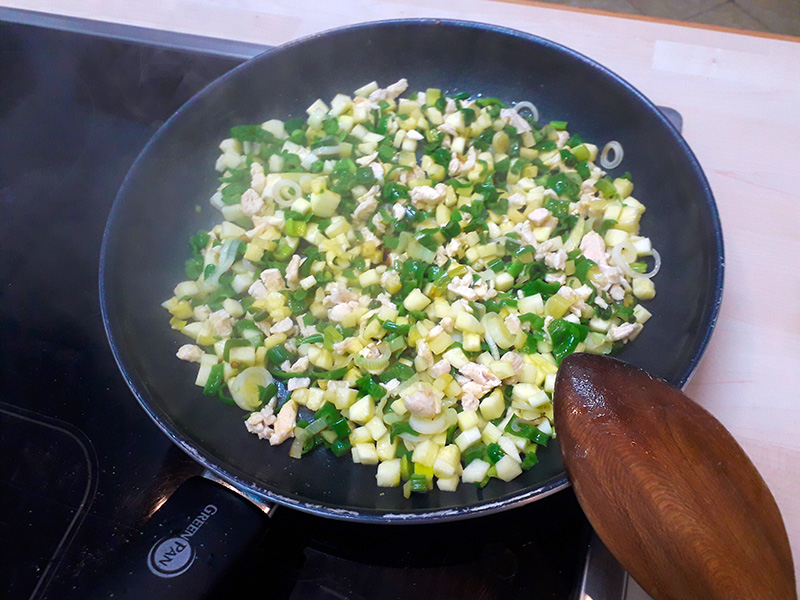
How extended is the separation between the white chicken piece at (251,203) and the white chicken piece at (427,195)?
1.21 ft

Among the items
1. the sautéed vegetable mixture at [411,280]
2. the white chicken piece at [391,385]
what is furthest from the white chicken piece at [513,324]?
the white chicken piece at [391,385]

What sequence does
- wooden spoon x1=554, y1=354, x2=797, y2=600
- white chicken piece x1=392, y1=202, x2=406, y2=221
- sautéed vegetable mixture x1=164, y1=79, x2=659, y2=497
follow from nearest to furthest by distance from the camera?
wooden spoon x1=554, y1=354, x2=797, y2=600, sautéed vegetable mixture x1=164, y1=79, x2=659, y2=497, white chicken piece x1=392, y1=202, x2=406, y2=221

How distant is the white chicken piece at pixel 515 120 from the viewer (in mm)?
1338

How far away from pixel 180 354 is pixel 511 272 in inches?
28.8

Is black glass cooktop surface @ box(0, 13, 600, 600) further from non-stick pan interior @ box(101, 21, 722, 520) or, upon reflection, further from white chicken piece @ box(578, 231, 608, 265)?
Result: white chicken piece @ box(578, 231, 608, 265)

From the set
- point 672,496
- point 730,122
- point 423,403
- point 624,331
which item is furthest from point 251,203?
point 730,122

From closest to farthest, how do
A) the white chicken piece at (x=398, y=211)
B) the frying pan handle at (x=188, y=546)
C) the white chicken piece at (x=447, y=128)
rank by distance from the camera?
the frying pan handle at (x=188, y=546), the white chicken piece at (x=398, y=211), the white chicken piece at (x=447, y=128)

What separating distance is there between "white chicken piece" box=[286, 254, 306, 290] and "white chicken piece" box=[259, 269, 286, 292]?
20 mm

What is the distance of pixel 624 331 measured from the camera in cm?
108

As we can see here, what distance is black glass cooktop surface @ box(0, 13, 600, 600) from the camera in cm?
91

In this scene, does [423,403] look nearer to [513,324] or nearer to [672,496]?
[513,324]

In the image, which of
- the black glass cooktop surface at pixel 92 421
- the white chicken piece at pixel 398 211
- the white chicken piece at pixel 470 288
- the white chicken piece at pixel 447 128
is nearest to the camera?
the black glass cooktop surface at pixel 92 421

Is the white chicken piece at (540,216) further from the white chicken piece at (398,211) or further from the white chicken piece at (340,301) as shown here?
the white chicken piece at (340,301)

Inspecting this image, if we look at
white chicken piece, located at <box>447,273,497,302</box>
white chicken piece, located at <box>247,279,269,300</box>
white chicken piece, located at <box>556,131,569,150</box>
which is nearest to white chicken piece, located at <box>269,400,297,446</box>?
white chicken piece, located at <box>247,279,269,300</box>
